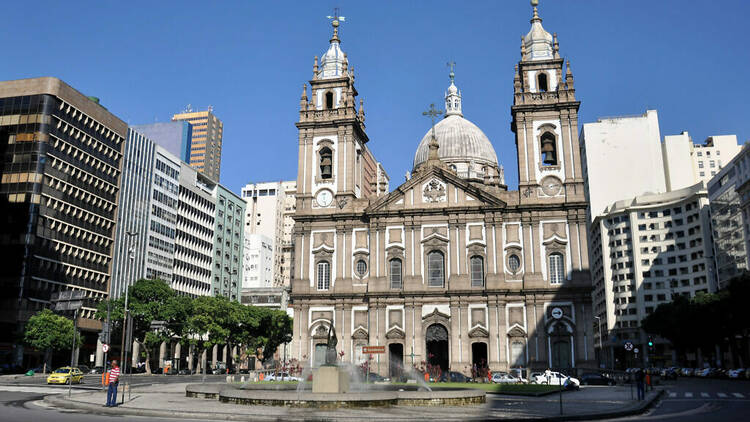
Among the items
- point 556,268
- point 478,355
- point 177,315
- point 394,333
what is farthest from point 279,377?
point 177,315

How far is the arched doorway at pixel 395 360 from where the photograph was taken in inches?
2031

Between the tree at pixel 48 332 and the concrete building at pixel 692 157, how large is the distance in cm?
10529

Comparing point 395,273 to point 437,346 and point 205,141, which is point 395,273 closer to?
point 437,346

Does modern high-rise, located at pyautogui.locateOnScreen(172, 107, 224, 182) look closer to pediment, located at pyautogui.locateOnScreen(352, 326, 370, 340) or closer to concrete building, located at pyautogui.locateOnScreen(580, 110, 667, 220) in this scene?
concrete building, located at pyautogui.locateOnScreen(580, 110, 667, 220)

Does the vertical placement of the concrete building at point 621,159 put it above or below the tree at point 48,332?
above

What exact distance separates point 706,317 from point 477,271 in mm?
24863

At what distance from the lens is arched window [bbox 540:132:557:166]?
181ft

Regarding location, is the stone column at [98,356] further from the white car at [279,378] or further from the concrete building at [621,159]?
the concrete building at [621,159]

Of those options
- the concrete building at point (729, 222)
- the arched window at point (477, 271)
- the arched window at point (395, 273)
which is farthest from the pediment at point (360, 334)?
the concrete building at point (729, 222)

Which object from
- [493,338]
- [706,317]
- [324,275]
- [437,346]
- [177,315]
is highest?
[324,275]

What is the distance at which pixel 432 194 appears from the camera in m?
55.4

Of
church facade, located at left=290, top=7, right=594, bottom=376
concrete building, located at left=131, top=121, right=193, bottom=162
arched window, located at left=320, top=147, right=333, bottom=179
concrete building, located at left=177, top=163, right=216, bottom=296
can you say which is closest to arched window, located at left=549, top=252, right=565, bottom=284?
church facade, located at left=290, top=7, right=594, bottom=376

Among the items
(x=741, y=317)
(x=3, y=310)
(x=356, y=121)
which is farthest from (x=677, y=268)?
A: (x=3, y=310)

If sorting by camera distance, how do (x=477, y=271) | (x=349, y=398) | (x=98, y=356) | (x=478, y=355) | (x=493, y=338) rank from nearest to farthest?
(x=349, y=398)
(x=493, y=338)
(x=478, y=355)
(x=477, y=271)
(x=98, y=356)
